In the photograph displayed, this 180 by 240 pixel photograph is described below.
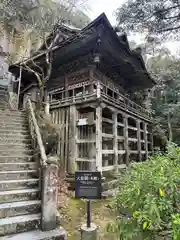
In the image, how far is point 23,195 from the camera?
454cm

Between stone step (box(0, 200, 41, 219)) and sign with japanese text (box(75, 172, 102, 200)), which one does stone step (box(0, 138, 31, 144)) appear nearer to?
stone step (box(0, 200, 41, 219))

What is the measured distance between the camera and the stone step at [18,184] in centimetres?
475

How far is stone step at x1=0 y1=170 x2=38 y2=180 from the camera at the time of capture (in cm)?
512

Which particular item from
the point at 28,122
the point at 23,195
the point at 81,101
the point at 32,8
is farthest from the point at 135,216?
the point at 32,8

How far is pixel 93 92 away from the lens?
9.67 meters

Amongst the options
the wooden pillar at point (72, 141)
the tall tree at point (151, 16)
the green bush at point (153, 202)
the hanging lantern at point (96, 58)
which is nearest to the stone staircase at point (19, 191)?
the green bush at point (153, 202)

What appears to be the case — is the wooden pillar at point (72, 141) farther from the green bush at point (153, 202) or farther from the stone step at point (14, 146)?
the green bush at point (153, 202)

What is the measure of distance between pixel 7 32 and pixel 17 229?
23241 mm

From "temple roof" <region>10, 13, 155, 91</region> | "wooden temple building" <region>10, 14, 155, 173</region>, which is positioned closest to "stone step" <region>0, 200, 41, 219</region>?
"wooden temple building" <region>10, 14, 155, 173</region>

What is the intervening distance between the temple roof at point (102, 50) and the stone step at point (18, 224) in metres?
8.89

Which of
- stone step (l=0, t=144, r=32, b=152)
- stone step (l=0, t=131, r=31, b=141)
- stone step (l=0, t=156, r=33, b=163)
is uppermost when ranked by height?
stone step (l=0, t=131, r=31, b=141)

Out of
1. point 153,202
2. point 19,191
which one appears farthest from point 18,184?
point 153,202

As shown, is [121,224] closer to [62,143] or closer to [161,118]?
[62,143]

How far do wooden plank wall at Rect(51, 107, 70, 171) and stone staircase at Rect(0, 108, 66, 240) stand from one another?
2478 mm
